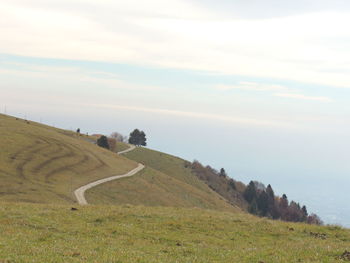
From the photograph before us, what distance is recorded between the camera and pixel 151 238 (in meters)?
24.7

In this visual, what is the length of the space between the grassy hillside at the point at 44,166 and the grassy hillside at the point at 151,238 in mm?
27621

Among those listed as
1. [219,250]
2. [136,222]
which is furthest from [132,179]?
[219,250]

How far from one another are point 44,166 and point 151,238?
217ft

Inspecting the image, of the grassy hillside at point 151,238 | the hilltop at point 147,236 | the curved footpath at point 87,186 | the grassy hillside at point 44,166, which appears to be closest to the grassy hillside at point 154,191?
the curved footpath at point 87,186

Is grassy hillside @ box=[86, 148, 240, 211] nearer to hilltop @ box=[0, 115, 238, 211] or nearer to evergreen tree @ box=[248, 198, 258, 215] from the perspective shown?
hilltop @ box=[0, 115, 238, 211]

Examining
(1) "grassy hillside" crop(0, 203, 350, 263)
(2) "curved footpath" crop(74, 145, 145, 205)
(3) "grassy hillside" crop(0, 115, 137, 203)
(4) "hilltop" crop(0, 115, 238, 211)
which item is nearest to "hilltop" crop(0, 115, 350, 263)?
A: (1) "grassy hillside" crop(0, 203, 350, 263)

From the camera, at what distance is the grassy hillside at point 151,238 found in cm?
1877

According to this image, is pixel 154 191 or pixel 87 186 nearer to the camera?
pixel 87 186

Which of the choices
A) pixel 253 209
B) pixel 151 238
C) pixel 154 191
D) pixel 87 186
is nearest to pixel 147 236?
pixel 151 238

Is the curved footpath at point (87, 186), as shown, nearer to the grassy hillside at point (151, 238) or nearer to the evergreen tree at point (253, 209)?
the grassy hillside at point (151, 238)

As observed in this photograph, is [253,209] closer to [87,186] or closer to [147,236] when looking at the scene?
[87,186]

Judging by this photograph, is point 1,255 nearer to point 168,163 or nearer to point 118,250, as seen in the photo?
point 118,250

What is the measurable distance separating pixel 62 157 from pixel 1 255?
84404 millimetres

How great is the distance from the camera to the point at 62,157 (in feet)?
324
